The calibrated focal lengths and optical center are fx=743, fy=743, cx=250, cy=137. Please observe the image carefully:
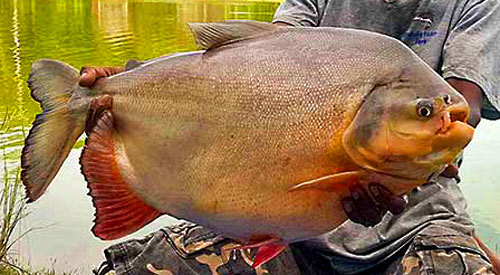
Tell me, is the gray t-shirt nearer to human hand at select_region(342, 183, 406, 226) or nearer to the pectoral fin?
human hand at select_region(342, 183, 406, 226)

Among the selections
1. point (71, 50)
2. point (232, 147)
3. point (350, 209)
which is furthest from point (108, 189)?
point (71, 50)

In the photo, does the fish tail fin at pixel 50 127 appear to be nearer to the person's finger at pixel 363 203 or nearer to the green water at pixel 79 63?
the person's finger at pixel 363 203

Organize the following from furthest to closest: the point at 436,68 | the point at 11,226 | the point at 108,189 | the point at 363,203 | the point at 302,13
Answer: the point at 11,226 < the point at 302,13 < the point at 436,68 < the point at 108,189 < the point at 363,203

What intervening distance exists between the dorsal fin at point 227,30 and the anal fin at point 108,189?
1.17 feet

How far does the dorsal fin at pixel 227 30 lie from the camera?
1.92 m

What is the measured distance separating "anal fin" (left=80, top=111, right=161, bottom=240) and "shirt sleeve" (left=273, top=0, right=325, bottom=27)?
1.17m

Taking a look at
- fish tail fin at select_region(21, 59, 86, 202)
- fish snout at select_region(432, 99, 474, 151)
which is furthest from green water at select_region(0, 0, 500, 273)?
fish snout at select_region(432, 99, 474, 151)

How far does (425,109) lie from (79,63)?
11.4 m

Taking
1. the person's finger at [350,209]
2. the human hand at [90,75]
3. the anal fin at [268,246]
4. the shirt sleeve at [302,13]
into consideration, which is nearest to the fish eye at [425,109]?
the person's finger at [350,209]

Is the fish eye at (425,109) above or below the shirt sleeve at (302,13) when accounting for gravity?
below

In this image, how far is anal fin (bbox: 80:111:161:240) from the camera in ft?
6.64

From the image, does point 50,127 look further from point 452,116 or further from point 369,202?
point 452,116

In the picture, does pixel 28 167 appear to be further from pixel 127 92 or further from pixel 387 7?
pixel 387 7

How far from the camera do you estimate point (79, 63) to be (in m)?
12.5
